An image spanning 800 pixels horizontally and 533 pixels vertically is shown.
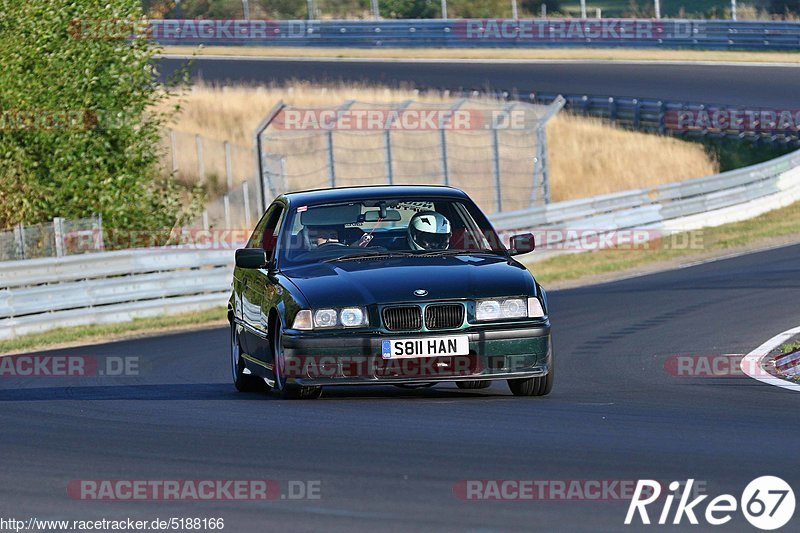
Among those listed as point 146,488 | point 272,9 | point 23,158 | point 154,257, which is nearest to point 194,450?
point 146,488

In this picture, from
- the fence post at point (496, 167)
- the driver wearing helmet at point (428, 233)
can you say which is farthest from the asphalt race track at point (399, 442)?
the fence post at point (496, 167)

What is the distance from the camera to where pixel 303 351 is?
9500 millimetres

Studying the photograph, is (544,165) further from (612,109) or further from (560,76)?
(560,76)

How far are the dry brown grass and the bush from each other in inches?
307

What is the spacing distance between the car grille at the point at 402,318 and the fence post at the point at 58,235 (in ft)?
41.6

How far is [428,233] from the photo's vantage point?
10.5 m

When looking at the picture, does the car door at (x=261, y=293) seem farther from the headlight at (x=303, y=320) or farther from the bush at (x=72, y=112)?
the bush at (x=72, y=112)

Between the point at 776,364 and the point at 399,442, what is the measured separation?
529 centimetres

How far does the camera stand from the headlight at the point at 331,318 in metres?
9.43

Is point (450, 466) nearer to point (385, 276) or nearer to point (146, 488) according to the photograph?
point (146, 488)

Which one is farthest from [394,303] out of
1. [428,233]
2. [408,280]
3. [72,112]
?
[72,112]

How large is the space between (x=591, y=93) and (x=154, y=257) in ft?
75.8

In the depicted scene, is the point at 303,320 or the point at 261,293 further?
the point at 261,293

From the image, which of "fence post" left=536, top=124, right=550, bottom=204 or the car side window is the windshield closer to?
the car side window
